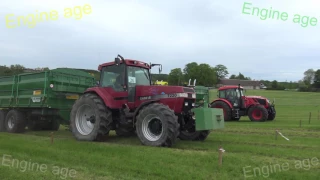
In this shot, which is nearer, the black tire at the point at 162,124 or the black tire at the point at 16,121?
the black tire at the point at 162,124

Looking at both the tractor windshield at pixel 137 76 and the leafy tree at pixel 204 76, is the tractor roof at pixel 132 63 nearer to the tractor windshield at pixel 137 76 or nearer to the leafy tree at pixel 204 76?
the tractor windshield at pixel 137 76

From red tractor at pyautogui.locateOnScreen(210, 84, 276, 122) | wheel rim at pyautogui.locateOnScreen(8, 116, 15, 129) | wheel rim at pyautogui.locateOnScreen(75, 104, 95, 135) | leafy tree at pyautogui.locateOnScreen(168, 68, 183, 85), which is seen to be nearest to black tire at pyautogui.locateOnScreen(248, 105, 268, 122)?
red tractor at pyautogui.locateOnScreen(210, 84, 276, 122)

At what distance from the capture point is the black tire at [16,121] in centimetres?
1245

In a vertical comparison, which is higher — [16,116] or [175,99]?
[175,99]

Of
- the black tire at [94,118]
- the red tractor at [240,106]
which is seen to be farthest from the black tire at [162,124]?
the red tractor at [240,106]

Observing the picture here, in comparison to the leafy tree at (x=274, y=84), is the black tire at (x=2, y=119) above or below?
below

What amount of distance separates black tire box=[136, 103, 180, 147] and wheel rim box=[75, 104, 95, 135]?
2113 millimetres

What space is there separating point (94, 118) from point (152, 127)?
6.81 ft

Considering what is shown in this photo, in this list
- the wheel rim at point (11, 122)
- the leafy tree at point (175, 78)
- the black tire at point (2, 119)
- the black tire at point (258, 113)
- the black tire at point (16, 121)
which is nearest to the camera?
the leafy tree at point (175, 78)

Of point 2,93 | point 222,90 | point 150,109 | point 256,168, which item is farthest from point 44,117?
point 222,90

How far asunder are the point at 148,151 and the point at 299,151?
11.7 feet

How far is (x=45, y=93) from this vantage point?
11.3 meters

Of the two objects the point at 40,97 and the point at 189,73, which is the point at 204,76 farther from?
the point at 40,97

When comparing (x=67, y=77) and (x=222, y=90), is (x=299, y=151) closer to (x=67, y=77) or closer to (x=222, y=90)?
(x=67, y=77)
